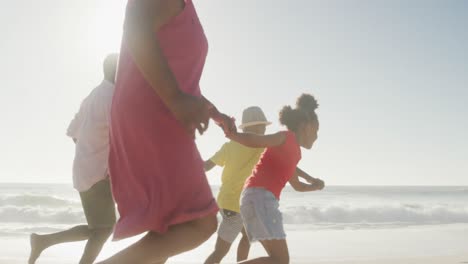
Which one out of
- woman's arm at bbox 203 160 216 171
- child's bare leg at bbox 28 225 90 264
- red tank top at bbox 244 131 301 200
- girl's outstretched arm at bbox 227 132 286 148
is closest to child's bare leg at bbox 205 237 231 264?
woman's arm at bbox 203 160 216 171

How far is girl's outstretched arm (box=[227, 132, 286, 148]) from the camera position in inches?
117

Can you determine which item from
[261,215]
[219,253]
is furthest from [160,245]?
[219,253]

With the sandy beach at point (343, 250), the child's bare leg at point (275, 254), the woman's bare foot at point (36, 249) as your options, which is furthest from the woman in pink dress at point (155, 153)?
the sandy beach at point (343, 250)

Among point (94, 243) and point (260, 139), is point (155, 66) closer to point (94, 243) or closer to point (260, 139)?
point (260, 139)

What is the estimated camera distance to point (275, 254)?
139 inches

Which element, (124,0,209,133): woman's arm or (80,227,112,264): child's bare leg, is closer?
(124,0,209,133): woman's arm

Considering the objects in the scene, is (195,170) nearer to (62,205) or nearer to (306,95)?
(306,95)

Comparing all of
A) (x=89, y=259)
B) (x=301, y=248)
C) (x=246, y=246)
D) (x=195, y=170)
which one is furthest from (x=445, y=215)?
(x=195, y=170)

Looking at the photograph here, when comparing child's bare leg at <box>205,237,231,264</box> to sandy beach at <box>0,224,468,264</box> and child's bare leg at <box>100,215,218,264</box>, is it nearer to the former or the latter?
sandy beach at <box>0,224,468,264</box>

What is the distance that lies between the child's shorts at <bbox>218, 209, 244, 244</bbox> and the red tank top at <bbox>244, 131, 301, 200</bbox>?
1108mm

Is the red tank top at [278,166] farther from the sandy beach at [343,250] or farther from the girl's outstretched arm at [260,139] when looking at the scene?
the sandy beach at [343,250]

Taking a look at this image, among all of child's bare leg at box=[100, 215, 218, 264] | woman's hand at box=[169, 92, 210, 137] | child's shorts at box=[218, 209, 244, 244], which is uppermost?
woman's hand at box=[169, 92, 210, 137]

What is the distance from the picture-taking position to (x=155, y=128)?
1688mm

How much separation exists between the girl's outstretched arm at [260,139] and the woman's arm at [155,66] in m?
1.16
